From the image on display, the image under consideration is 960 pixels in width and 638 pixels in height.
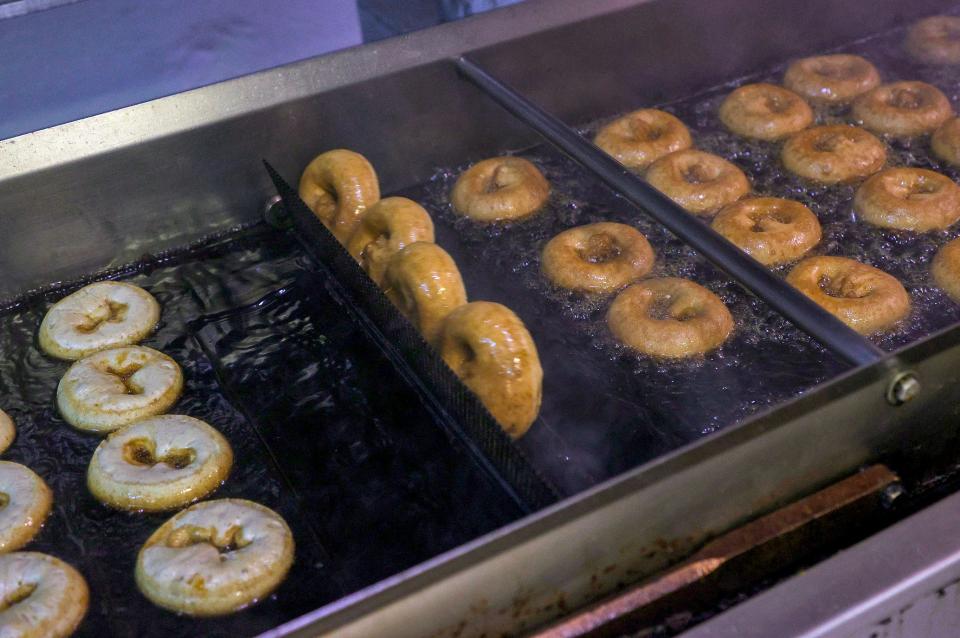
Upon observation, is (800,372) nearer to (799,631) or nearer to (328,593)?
(799,631)

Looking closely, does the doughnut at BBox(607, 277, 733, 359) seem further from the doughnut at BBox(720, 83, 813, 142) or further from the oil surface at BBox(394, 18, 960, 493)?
the doughnut at BBox(720, 83, 813, 142)

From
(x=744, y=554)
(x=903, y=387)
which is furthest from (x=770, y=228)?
(x=744, y=554)

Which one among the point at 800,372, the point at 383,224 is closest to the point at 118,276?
the point at 383,224

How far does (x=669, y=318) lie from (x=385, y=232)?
867 mm

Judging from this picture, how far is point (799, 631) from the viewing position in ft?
5.27

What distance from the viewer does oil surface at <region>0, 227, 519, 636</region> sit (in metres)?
1.99

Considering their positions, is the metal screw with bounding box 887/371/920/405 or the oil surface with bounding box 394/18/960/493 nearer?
the metal screw with bounding box 887/371/920/405

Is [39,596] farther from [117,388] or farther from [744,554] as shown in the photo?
[744,554]

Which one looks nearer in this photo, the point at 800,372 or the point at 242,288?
the point at 800,372

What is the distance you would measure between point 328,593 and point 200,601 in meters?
0.26

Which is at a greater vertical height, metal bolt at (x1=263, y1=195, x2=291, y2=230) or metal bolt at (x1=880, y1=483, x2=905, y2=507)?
metal bolt at (x1=263, y1=195, x2=291, y2=230)

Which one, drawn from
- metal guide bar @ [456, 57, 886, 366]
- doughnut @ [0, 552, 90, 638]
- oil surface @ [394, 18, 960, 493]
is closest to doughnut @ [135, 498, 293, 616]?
doughnut @ [0, 552, 90, 638]

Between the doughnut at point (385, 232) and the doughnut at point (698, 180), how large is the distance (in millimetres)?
817

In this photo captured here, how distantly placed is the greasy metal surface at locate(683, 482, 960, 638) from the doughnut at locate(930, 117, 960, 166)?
1.79m
